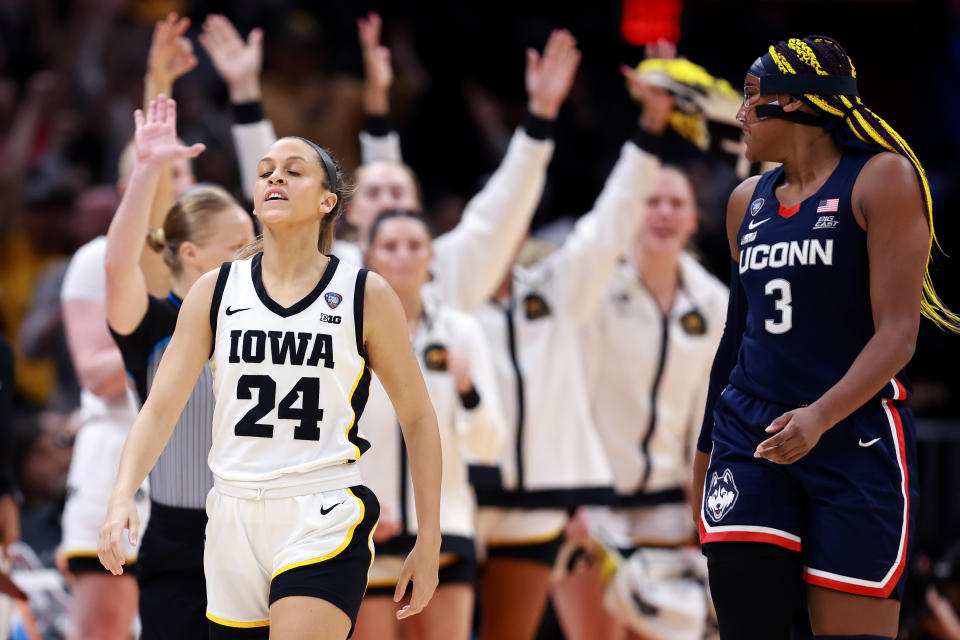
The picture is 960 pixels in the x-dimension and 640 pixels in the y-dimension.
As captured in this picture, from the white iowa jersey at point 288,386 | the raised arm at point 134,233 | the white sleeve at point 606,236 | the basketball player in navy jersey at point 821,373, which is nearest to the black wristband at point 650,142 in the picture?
the white sleeve at point 606,236

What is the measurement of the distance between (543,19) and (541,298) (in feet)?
18.6

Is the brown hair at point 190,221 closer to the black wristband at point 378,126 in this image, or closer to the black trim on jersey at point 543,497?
the black wristband at point 378,126

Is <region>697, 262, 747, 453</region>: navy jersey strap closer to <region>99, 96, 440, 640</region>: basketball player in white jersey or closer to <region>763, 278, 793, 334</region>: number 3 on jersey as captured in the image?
<region>763, 278, 793, 334</region>: number 3 on jersey

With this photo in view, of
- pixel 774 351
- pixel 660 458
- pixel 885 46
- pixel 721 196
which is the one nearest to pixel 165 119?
pixel 774 351

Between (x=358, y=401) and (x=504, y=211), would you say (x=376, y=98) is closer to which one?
(x=504, y=211)

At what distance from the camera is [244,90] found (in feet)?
18.8

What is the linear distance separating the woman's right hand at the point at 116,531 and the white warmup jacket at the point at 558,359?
2.81 m

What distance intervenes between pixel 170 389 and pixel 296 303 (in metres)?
0.41

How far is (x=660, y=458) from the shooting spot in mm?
6430

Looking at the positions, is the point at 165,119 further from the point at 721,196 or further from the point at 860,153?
the point at 721,196

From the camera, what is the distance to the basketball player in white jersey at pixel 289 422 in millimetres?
3455

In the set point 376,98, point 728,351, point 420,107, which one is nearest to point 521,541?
point 376,98

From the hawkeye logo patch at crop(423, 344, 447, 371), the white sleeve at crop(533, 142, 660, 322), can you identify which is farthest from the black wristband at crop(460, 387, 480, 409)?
the white sleeve at crop(533, 142, 660, 322)

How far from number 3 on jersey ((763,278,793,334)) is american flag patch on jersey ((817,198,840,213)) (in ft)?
0.68
